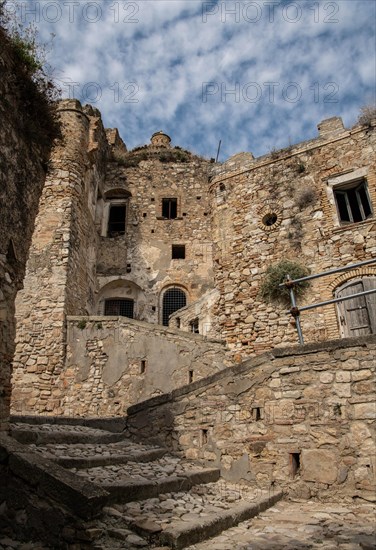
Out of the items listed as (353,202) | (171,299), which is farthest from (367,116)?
(171,299)

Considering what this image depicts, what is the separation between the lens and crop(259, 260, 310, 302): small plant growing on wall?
12.3 meters

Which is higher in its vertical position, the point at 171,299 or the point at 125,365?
the point at 171,299

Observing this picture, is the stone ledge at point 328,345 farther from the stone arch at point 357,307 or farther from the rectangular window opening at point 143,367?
the stone arch at point 357,307

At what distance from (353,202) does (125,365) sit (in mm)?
8469

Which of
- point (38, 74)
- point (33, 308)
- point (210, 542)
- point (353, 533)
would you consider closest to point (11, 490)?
point (210, 542)

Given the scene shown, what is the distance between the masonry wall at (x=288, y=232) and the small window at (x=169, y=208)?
10.7ft

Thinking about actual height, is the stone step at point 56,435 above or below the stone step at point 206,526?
above

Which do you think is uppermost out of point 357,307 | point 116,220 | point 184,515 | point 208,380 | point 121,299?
point 116,220

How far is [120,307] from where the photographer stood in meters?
16.8

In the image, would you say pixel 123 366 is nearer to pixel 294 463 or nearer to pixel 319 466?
pixel 294 463

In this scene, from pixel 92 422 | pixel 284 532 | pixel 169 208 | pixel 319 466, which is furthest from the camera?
pixel 169 208

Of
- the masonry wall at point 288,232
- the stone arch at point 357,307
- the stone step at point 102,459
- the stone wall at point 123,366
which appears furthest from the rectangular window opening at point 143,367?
the stone arch at point 357,307

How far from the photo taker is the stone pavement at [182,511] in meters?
3.73

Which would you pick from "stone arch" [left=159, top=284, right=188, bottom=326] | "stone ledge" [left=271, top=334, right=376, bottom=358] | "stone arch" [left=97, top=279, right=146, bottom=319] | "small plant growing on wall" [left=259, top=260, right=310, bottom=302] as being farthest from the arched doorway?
"stone arch" [left=97, top=279, right=146, bottom=319]
